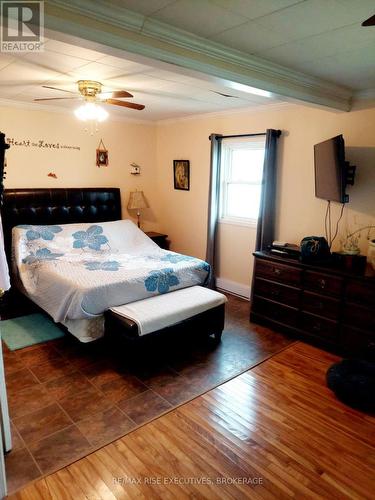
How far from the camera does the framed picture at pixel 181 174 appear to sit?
512cm

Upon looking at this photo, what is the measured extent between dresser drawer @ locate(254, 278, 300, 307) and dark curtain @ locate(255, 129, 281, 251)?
0.51m

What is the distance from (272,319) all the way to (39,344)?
7.89 ft

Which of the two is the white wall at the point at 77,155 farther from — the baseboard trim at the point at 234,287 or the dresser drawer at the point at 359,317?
the dresser drawer at the point at 359,317

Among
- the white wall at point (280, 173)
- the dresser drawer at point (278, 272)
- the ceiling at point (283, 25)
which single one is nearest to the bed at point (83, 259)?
the dresser drawer at point (278, 272)

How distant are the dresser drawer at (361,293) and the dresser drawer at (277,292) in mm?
514

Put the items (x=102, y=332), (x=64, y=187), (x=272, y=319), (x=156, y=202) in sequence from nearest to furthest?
(x=102, y=332) → (x=272, y=319) → (x=64, y=187) → (x=156, y=202)

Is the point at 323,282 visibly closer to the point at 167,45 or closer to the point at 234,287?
the point at 234,287

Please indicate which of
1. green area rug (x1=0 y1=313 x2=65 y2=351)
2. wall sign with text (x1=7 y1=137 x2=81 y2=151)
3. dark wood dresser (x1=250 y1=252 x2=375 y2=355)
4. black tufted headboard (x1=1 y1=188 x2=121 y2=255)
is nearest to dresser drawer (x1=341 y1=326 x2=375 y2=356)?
dark wood dresser (x1=250 y1=252 x2=375 y2=355)

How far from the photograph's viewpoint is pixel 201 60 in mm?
2068

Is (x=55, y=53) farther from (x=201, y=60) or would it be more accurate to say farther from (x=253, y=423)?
(x=253, y=423)

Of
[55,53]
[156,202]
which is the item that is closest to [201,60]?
[55,53]

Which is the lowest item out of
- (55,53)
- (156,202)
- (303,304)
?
(303,304)

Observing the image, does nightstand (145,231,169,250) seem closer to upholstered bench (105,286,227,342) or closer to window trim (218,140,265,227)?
window trim (218,140,265,227)

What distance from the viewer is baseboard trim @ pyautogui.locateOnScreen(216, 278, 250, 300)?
459 centimetres
